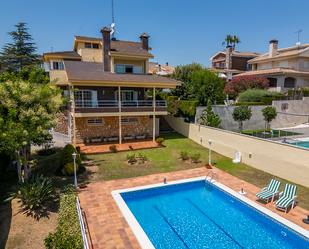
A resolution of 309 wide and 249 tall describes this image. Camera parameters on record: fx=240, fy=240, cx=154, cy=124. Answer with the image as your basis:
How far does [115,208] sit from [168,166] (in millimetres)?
7768

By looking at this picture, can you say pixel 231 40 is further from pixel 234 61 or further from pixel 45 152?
pixel 45 152

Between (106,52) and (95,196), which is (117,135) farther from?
(95,196)

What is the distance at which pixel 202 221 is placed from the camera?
41.0ft

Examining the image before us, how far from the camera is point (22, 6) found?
1941 centimetres

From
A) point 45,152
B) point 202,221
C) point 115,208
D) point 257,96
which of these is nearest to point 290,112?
point 257,96

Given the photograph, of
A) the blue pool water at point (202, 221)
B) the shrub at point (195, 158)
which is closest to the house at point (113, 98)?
the shrub at point (195, 158)

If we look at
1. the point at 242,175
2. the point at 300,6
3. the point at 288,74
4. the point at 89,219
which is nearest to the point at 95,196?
the point at 89,219

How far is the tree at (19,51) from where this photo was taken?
4738 cm

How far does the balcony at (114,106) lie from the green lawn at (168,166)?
4550mm

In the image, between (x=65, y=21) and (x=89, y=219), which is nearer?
(x=89, y=219)

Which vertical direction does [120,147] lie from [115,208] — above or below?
above

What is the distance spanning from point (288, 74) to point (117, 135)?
34.3 meters

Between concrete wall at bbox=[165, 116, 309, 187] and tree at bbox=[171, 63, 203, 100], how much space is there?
979cm

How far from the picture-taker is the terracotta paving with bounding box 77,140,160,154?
23562 mm
